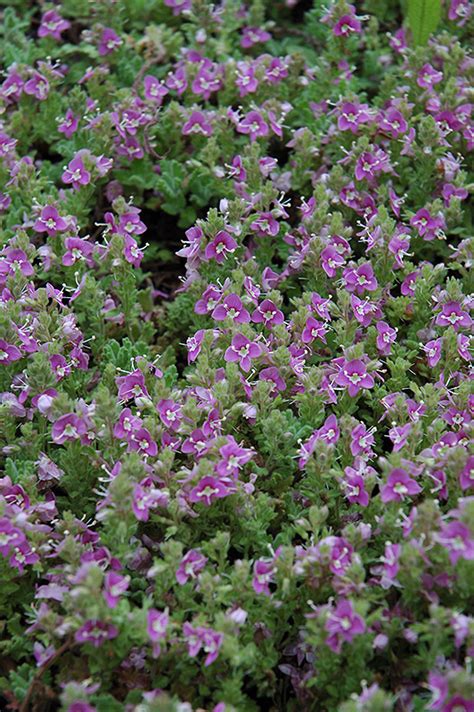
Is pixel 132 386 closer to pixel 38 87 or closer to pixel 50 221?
pixel 50 221

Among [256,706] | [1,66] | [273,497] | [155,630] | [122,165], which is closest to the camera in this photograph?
[155,630]

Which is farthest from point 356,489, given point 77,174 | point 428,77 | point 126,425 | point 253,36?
point 253,36

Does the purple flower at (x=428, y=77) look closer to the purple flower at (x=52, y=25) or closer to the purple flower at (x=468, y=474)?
the purple flower at (x=52, y=25)

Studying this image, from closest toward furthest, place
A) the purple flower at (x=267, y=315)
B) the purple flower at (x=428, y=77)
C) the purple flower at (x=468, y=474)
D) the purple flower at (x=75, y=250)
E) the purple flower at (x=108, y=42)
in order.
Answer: the purple flower at (x=468, y=474) → the purple flower at (x=267, y=315) → the purple flower at (x=75, y=250) → the purple flower at (x=428, y=77) → the purple flower at (x=108, y=42)

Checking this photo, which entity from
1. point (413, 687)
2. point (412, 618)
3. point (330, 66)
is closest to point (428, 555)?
point (412, 618)

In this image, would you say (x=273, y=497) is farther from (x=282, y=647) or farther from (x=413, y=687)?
Answer: (x=413, y=687)

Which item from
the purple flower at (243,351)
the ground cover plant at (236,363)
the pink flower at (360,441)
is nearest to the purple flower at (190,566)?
the ground cover plant at (236,363)
